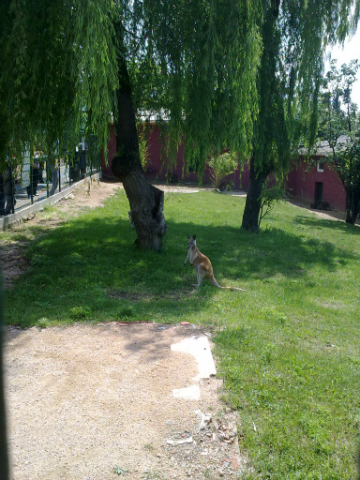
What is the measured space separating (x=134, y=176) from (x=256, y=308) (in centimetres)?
456

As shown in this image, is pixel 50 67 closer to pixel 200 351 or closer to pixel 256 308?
pixel 200 351

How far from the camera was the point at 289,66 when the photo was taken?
1390 cm

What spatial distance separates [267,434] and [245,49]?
7.50m

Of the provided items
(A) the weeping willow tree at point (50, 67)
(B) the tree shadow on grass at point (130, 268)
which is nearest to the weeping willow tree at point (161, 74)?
(A) the weeping willow tree at point (50, 67)

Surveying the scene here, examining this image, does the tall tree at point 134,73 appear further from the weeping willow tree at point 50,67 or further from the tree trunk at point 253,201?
the tree trunk at point 253,201

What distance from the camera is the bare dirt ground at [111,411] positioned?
369cm

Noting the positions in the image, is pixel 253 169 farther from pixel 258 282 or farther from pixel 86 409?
pixel 86 409

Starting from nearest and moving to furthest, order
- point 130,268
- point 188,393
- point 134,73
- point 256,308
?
point 188,393 < point 256,308 < point 130,268 < point 134,73

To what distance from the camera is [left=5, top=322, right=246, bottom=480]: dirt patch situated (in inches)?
145

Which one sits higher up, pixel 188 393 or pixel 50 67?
pixel 50 67

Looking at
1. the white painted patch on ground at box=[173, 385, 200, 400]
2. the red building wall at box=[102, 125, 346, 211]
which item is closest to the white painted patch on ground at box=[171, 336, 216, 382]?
the white painted patch on ground at box=[173, 385, 200, 400]

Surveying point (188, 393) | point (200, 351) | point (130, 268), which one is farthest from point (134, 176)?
point (188, 393)

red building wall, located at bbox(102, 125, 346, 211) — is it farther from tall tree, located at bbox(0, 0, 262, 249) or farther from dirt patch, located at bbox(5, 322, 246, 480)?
dirt patch, located at bbox(5, 322, 246, 480)

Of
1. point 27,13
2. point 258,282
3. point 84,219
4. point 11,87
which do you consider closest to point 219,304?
point 258,282
